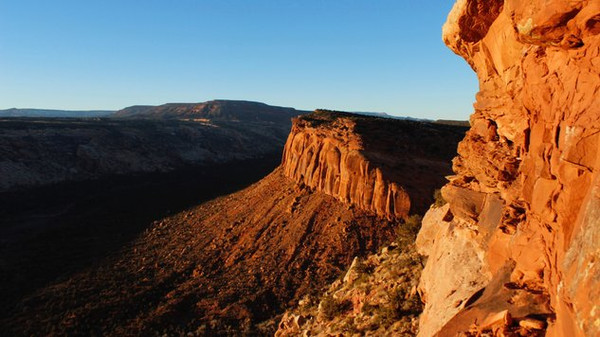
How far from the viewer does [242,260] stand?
107 feet

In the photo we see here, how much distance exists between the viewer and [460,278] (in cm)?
1210

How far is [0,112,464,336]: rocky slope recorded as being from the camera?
26.3m

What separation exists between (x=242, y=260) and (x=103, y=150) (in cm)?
7873

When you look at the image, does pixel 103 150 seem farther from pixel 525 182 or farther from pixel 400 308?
pixel 525 182

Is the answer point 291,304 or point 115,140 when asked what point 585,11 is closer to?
point 291,304

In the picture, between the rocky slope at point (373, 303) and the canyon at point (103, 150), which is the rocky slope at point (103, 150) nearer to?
the canyon at point (103, 150)

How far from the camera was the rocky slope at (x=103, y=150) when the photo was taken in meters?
79.6

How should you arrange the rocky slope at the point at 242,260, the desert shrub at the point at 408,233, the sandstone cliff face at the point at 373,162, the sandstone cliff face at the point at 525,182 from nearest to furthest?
the sandstone cliff face at the point at 525,182 → the desert shrub at the point at 408,233 → the rocky slope at the point at 242,260 → the sandstone cliff face at the point at 373,162

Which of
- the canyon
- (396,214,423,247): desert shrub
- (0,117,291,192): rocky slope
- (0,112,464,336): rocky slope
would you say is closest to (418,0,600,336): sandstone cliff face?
(396,214,423,247): desert shrub

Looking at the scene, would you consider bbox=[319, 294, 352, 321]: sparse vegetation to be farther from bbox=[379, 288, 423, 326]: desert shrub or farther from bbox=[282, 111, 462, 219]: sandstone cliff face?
bbox=[282, 111, 462, 219]: sandstone cliff face

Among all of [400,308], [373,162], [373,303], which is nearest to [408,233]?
[373,303]

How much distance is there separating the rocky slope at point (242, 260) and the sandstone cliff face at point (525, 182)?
15.5 meters

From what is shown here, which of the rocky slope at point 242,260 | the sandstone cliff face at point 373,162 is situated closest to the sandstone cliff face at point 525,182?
the rocky slope at point 242,260

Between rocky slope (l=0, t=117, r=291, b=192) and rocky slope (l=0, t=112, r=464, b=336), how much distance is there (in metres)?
50.5
